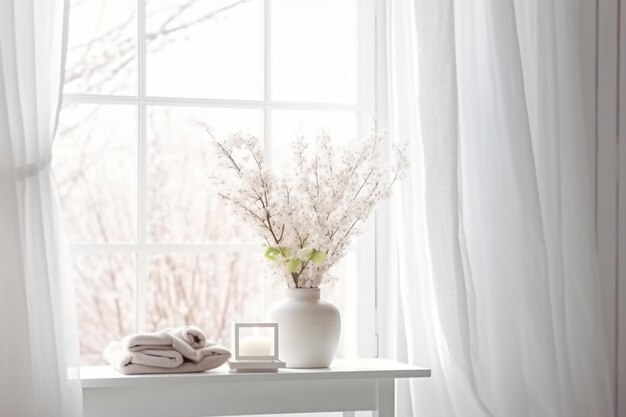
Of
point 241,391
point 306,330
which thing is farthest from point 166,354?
point 306,330

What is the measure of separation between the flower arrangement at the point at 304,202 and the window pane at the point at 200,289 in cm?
156

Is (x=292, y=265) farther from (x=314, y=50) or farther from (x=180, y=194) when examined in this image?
(x=180, y=194)

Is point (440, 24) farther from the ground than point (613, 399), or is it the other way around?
point (440, 24)

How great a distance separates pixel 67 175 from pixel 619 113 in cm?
223

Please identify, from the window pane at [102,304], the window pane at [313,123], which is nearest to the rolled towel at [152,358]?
the window pane at [313,123]

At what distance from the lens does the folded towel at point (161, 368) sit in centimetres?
205

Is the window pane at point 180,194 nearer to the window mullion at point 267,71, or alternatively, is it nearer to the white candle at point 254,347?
the window mullion at point 267,71

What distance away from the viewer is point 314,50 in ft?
8.79

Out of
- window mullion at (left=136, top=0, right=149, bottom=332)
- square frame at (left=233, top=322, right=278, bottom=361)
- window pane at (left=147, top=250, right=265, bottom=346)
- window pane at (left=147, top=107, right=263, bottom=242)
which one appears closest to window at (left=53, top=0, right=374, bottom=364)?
window mullion at (left=136, top=0, right=149, bottom=332)

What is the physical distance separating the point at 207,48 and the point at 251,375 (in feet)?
3.36

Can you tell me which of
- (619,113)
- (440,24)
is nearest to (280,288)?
(440,24)

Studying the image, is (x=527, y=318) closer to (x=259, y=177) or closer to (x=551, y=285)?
(x=551, y=285)

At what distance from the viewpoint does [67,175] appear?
3795 millimetres

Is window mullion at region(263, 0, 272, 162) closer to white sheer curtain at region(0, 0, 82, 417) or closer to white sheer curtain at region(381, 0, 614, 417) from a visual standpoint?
white sheer curtain at region(381, 0, 614, 417)
